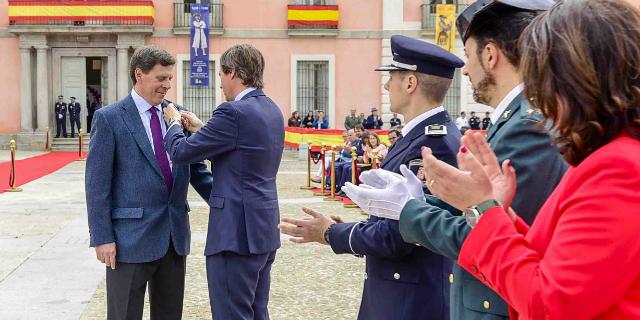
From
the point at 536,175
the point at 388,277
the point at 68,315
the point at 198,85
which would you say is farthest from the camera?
the point at 198,85

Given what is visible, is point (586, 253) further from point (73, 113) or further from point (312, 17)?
point (73, 113)

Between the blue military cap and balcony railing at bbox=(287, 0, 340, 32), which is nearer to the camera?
the blue military cap

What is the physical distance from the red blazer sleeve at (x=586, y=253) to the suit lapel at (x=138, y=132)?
2.78m

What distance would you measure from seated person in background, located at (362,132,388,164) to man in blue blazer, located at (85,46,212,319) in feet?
29.0

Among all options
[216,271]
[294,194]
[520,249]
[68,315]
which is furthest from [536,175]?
[294,194]

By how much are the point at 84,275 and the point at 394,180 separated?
5286 millimetres

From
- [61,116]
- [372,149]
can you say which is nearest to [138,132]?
[372,149]

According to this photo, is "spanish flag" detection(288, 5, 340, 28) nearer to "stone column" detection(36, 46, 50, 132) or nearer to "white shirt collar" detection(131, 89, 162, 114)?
"stone column" detection(36, 46, 50, 132)

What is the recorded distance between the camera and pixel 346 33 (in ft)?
96.4

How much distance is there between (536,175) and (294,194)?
1225cm

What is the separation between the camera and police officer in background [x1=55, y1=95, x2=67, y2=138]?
92.5 feet

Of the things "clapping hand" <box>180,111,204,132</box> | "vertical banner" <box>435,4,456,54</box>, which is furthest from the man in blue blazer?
"vertical banner" <box>435,4,456,54</box>

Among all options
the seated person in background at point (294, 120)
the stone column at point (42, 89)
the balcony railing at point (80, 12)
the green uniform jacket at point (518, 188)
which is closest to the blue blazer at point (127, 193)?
the green uniform jacket at point (518, 188)

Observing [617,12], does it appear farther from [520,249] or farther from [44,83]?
[44,83]
